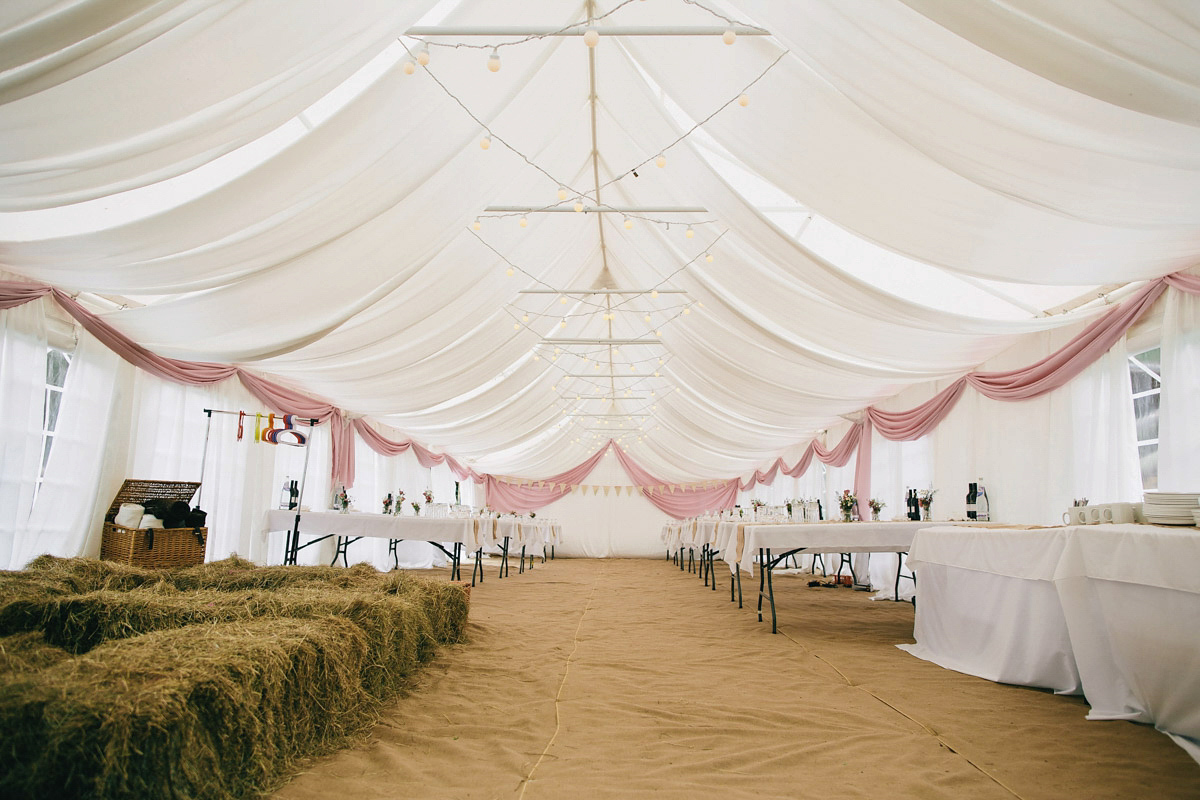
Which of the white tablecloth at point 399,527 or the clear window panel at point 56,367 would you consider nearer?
the clear window panel at point 56,367

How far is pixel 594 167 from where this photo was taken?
555cm

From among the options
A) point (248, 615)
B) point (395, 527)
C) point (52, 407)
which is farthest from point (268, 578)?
point (395, 527)

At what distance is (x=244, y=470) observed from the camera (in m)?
7.21

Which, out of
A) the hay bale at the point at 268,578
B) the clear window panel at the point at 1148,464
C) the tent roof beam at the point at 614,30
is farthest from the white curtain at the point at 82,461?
the clear window panel at the point at 1148,464

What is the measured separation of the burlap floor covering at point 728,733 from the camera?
1.89 meters

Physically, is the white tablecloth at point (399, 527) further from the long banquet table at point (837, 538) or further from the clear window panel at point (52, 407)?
the long banquet table at point (837, 538)

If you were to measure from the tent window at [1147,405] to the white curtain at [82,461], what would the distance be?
7.54m

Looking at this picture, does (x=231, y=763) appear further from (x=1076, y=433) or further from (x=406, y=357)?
(x=1076, y=433)

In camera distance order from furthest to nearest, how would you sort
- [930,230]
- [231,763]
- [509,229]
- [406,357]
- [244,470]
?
[244,470] < [406,357] < [509,229] < [930,230] < [231,763]

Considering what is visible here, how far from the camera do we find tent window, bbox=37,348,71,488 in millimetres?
4848

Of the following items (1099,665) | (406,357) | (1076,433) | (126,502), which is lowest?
(1099,665)

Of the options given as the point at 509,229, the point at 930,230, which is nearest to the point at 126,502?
the point at 509,229

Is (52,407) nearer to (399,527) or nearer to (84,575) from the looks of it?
(84,575)

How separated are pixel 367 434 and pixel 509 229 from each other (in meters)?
5.55
